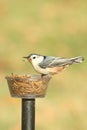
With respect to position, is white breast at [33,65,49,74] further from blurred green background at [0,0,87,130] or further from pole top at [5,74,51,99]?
blurred green background at [0,0,87,130]

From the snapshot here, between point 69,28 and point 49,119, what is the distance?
17.5 ft

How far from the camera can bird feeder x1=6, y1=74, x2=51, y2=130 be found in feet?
12.5

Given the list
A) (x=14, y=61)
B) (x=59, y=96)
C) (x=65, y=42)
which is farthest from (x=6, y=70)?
(x=65, y=42)

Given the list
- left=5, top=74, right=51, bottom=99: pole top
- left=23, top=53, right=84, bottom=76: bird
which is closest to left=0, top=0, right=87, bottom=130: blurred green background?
left=23, top=53, right=84, bottom=76: bird

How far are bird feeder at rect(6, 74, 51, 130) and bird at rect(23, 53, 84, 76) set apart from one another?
69cm

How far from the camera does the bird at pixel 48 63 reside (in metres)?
4.60

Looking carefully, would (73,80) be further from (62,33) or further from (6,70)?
(62,33)

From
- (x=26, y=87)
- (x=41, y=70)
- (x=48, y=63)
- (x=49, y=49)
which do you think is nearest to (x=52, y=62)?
(x=48, y=63)

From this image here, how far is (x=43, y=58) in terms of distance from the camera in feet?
15.7

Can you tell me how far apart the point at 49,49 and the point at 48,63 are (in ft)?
21.4

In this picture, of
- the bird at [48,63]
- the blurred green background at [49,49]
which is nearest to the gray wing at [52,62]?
the bird at [48,63]

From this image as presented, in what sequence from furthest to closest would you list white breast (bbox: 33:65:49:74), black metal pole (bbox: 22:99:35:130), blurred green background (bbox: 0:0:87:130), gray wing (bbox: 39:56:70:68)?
1. blurred green background (bbox: 0:0:87:130)
2. gray wing (bbox: 39:56:70:68)
3. white breast (bbox: 33:65:49:74)
4. black metal pole (bbox: 22:99:35:130)

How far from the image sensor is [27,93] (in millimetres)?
3822

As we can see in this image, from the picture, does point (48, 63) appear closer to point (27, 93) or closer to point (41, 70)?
point (41, 70)
